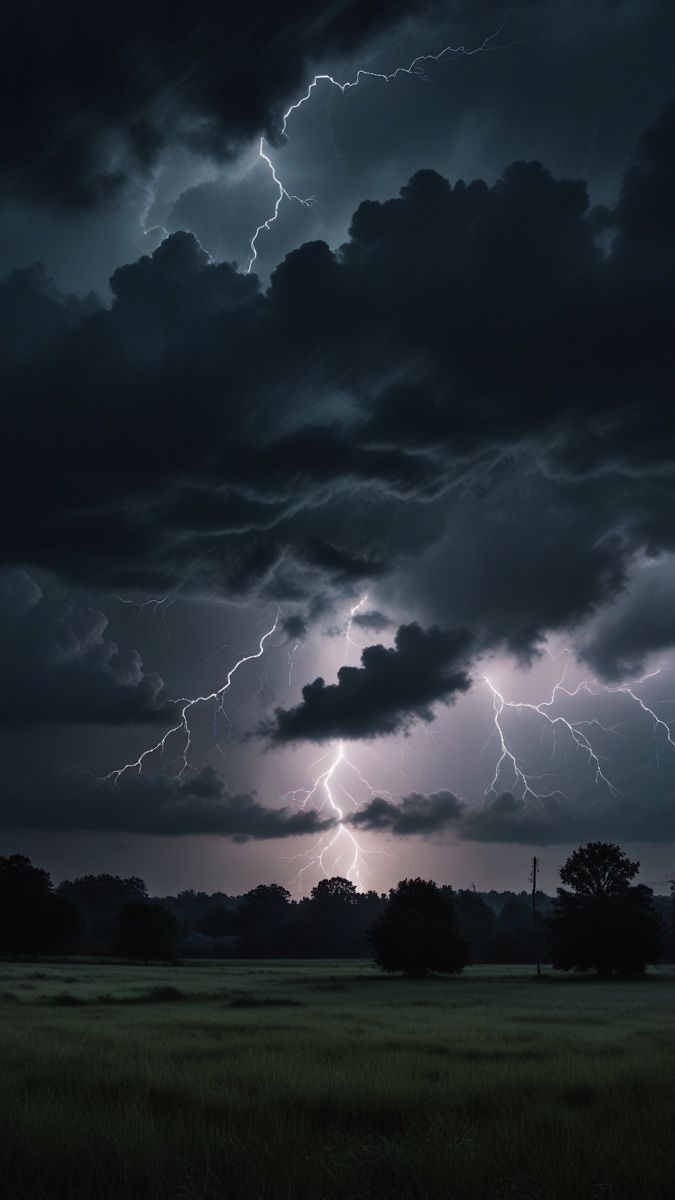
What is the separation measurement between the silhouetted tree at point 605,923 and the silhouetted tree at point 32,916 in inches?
2623

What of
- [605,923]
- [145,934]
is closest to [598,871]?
[605,923]

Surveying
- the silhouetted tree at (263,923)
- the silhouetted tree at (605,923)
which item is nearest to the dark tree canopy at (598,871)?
the silhouetted tree at (605,923)

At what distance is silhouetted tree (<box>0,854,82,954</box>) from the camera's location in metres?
109

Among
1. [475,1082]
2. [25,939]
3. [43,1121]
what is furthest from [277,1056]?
[25,939]

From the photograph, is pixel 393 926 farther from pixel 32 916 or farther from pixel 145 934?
pixel 32 916

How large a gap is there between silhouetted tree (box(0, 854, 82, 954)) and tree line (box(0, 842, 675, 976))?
0.13 meters

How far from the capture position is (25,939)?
110 metres

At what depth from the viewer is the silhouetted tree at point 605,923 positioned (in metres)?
69.6

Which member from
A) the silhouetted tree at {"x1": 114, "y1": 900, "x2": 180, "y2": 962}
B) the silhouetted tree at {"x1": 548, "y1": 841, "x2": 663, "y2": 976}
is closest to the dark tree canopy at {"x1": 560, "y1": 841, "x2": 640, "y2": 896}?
the silhouetted tree at {"x1": 548, "y1": 841, "x2": 663, "y2": 976}

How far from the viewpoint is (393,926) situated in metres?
72.4

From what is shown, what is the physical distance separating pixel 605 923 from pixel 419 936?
14.9 metres

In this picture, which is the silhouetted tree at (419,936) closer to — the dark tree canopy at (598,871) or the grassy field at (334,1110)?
the dark tree canopy at (598,871)

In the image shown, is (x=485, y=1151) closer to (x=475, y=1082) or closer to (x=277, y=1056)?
(x=475, y=1082)

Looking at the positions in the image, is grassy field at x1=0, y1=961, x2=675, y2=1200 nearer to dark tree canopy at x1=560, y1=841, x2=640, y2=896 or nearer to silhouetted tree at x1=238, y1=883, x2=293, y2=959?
dark tree canopy at x1=560, y1=841, x2=640, y2=896
